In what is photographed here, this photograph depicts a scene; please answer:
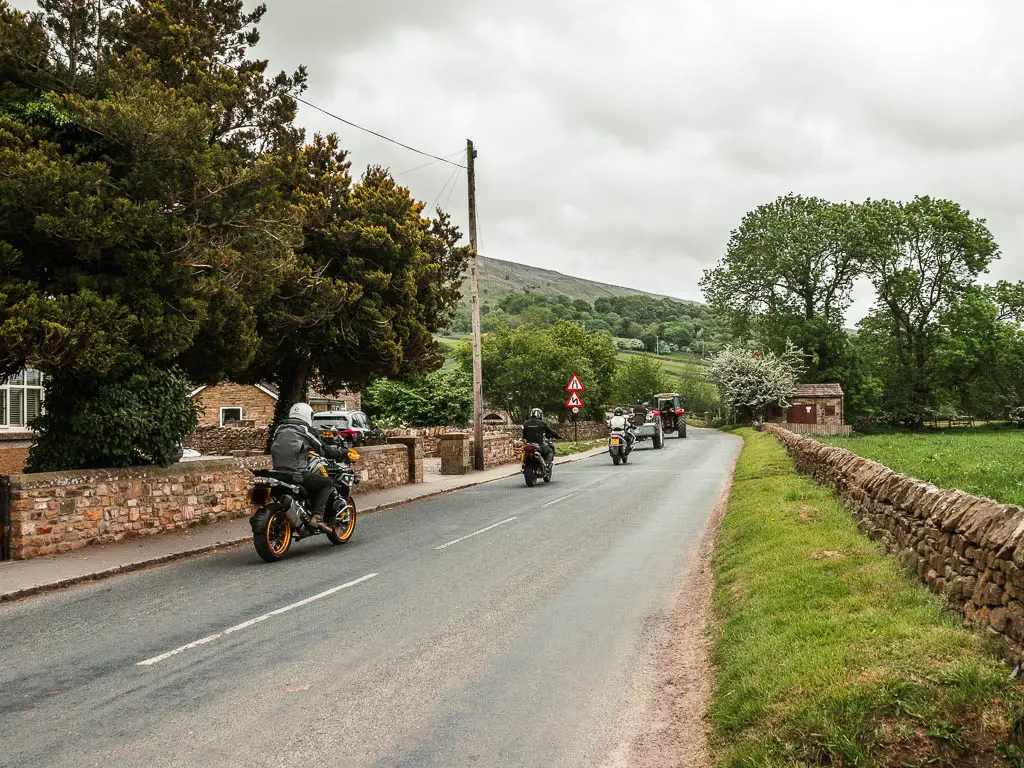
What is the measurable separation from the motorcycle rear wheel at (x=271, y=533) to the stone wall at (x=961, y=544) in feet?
24.1

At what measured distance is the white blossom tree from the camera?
211 ft

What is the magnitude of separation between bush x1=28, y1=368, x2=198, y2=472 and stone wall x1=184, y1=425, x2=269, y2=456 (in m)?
21.8

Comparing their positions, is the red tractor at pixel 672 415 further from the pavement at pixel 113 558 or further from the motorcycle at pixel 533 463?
the pavement at pixel 113 558

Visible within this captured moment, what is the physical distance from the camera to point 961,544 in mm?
5801

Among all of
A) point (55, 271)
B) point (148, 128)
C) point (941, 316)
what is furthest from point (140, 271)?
point (941, 316)

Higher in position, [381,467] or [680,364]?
[680,364]

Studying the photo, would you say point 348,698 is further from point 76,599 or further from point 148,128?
point 148,128

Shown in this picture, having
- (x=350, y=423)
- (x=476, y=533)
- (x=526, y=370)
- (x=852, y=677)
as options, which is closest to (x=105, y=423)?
(x=476, y=533)

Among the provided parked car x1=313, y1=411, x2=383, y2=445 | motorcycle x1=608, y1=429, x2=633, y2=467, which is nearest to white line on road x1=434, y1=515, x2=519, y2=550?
motorcycle x1=608, y1=429, x2=633, y2=467

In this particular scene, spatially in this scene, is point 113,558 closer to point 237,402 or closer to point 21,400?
point 21,400

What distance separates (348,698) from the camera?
212 inches

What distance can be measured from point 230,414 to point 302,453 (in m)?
35.6

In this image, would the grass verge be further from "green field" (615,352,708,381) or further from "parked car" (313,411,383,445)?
"green field" (615,352,708,381)

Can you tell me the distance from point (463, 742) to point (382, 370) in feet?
54.5
